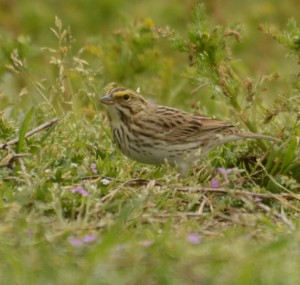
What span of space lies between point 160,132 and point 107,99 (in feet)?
1.50

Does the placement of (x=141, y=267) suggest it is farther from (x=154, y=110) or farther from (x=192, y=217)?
(x=154, y=110)

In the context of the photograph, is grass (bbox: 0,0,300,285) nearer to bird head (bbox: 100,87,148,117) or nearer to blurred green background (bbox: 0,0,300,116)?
bird head (bbox: 100,87,148,117)

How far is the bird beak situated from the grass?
0.74 feet

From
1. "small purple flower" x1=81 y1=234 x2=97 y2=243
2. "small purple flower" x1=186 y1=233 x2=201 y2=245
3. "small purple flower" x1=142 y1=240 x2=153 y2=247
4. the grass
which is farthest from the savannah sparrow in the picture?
"small purple flower" x1=142 y1=240 x2=153 y2=247

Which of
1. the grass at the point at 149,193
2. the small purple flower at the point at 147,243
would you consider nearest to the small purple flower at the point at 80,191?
the grass at the point at 149,193

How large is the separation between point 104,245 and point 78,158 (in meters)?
2.22

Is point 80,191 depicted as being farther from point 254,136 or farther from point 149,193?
point 254,136

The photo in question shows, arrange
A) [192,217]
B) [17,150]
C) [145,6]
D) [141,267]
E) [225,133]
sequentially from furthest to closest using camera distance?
[145,6]
[225,133]
[17,150]
[192,217]
[141,267]

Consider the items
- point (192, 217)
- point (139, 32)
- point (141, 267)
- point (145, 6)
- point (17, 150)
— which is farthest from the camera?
point (145, 6)

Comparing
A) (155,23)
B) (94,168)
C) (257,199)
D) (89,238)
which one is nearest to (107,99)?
(94,168)

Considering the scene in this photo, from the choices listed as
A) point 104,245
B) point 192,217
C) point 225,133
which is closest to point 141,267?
point 104,245

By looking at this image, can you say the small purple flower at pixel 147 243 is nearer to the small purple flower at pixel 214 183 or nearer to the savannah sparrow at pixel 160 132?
the small purple flower at pixel 214 183

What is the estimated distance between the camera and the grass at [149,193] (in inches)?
225

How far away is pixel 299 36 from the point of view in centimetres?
803
